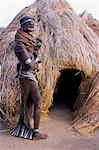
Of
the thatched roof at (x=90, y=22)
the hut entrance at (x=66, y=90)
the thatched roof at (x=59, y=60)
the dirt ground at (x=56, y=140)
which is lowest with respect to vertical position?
the dirt ground at (x=56, y=140)

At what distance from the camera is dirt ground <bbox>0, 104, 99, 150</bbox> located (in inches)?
239

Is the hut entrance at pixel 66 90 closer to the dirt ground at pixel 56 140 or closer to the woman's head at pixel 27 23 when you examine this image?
the dirt ground at pixel 56 140

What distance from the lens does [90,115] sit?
23.2ft

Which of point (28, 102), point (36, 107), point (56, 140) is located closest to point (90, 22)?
point (28, 102)

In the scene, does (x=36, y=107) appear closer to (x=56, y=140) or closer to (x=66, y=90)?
(x=56, y=140)

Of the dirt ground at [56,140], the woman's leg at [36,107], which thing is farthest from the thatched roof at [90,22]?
the woman's leg at [36,107]

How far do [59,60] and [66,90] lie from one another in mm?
2214

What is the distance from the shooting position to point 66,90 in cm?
945

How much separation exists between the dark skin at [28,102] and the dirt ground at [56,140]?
143 mm

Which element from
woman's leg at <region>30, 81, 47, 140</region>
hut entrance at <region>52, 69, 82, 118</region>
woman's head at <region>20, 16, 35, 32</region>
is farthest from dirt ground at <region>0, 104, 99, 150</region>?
woman's head at <region>20, 16, 35, 32</region>

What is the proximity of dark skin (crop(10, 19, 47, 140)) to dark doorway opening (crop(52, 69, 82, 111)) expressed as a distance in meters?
1.88

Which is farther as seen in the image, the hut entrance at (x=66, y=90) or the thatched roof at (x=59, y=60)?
the hut entrance at (x=66, y=90)

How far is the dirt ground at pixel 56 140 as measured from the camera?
606cm

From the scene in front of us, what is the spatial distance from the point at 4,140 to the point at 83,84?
2.03 m
